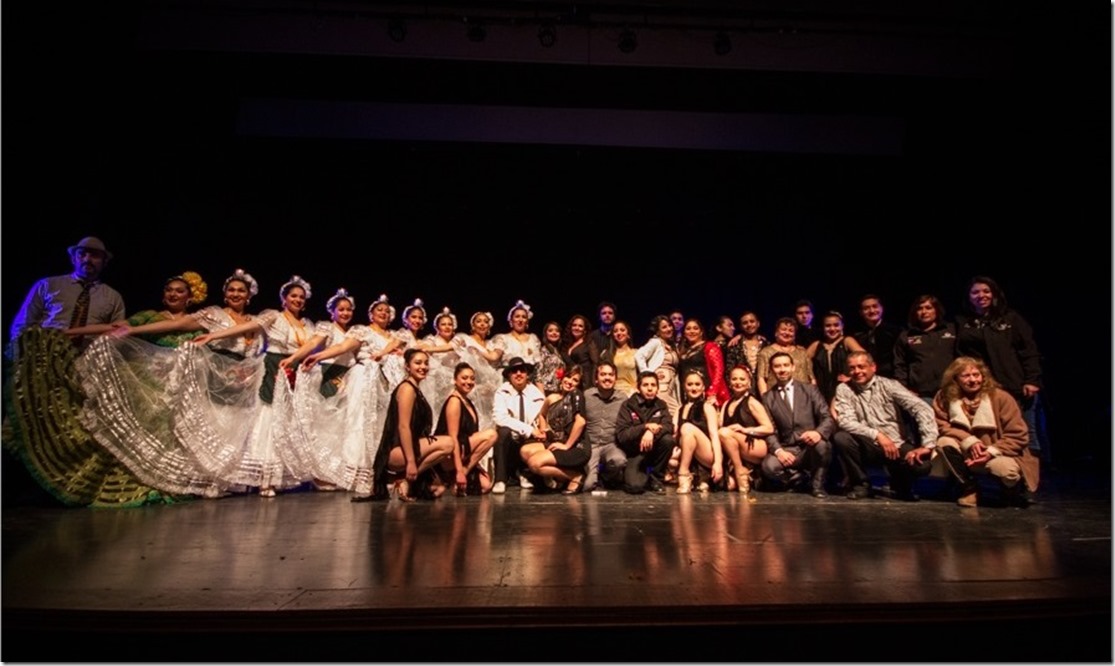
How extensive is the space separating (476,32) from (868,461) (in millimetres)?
5110

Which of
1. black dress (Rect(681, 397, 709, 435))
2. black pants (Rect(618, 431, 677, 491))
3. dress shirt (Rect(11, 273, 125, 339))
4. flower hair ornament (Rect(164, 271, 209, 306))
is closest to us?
dress shirt (Rect(11, 273, 125, 339))

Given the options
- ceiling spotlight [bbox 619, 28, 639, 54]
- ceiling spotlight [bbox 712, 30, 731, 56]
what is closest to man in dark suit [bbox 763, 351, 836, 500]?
ceiling spotlight [bbox 712, 30, 731, 56]

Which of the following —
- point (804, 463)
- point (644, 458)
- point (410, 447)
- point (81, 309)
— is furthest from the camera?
point (644, 458)

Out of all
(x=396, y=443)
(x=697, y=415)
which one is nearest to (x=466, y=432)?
(x=396, y=443)

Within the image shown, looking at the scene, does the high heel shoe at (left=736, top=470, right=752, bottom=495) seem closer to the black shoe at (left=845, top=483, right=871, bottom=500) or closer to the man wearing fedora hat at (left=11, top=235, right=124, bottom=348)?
the black shoe at (left=845, top=483, right=871, bottom=500)

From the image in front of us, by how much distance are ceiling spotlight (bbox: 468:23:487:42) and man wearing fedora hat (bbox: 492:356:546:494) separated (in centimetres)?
317

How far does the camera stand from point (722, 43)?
577 cm

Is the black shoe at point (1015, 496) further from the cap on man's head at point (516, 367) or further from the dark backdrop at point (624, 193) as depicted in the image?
the cap on man's head at point (516, 367)

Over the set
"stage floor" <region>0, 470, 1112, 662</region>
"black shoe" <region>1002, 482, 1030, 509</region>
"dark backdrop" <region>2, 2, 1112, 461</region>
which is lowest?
"stage floor" <region>0, 470, 1112, 662</region>

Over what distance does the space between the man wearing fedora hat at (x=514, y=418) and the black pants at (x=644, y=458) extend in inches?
28.2

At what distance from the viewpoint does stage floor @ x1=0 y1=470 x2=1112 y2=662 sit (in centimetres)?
168

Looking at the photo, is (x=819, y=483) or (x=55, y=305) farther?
(x=819, y=483)

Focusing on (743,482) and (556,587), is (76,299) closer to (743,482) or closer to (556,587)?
(556,587)

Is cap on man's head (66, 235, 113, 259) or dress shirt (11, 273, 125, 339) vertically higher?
cap on man's head (66, 235, 113, 259)
